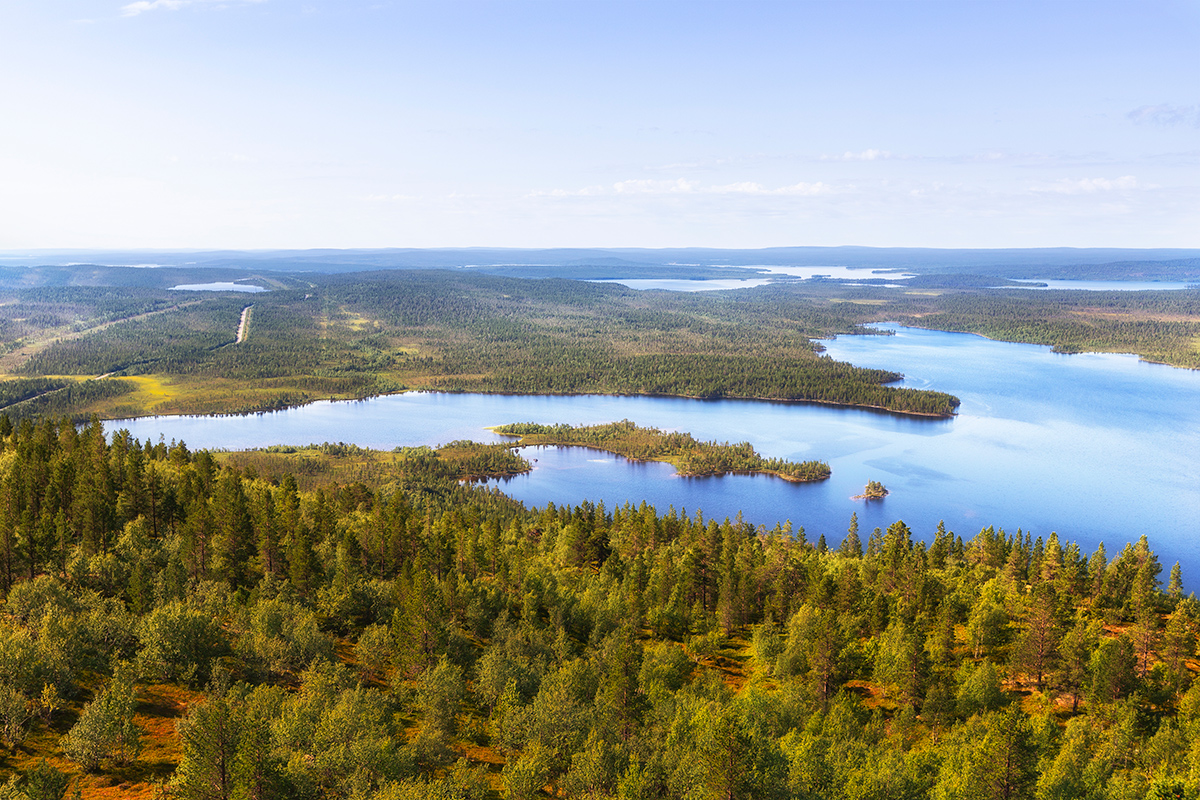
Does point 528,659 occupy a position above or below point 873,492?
above

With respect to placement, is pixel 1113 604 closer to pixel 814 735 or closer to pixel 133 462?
pixel 814 735

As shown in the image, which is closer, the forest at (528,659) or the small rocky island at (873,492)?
the forest at (528,659)

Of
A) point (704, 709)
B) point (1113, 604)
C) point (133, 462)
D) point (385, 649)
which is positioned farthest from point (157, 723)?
point (1113, 604)

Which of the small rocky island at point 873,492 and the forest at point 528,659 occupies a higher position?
the forest at point 528,659

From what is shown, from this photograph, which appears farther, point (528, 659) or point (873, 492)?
point (873, 492)

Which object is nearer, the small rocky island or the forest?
the forest
